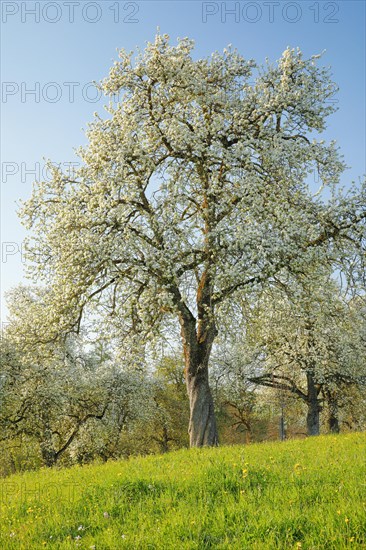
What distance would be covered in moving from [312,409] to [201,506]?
28.8 metres

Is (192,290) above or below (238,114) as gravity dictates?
below

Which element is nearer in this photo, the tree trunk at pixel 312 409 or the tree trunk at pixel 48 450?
the tree trunk at pixel 312 409

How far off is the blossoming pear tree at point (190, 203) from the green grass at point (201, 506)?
726 centimetres

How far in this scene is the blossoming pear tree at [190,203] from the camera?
55.3 feet

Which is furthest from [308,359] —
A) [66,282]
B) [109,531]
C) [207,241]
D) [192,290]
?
[109,531]

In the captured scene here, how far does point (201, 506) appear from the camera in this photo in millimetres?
7789

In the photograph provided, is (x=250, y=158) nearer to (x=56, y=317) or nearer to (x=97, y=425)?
(x=56, y=317)

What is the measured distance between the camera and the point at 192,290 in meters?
19.4

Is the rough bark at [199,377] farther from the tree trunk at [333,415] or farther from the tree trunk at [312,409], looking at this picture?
the tree trunk at [333,415]

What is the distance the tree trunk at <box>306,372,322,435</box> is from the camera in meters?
34.2

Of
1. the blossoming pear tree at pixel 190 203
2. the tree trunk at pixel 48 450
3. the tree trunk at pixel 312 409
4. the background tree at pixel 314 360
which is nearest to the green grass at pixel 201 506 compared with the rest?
the blossoming pear tree at pixel 190 203

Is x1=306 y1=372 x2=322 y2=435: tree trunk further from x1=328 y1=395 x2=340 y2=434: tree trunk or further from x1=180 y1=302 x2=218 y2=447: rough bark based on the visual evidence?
x1=180 y1=302 x2=218 y2=447: rough bark

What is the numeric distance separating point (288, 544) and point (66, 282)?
12.3m

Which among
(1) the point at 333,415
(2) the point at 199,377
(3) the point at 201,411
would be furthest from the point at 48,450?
(2) the point at 199,377
